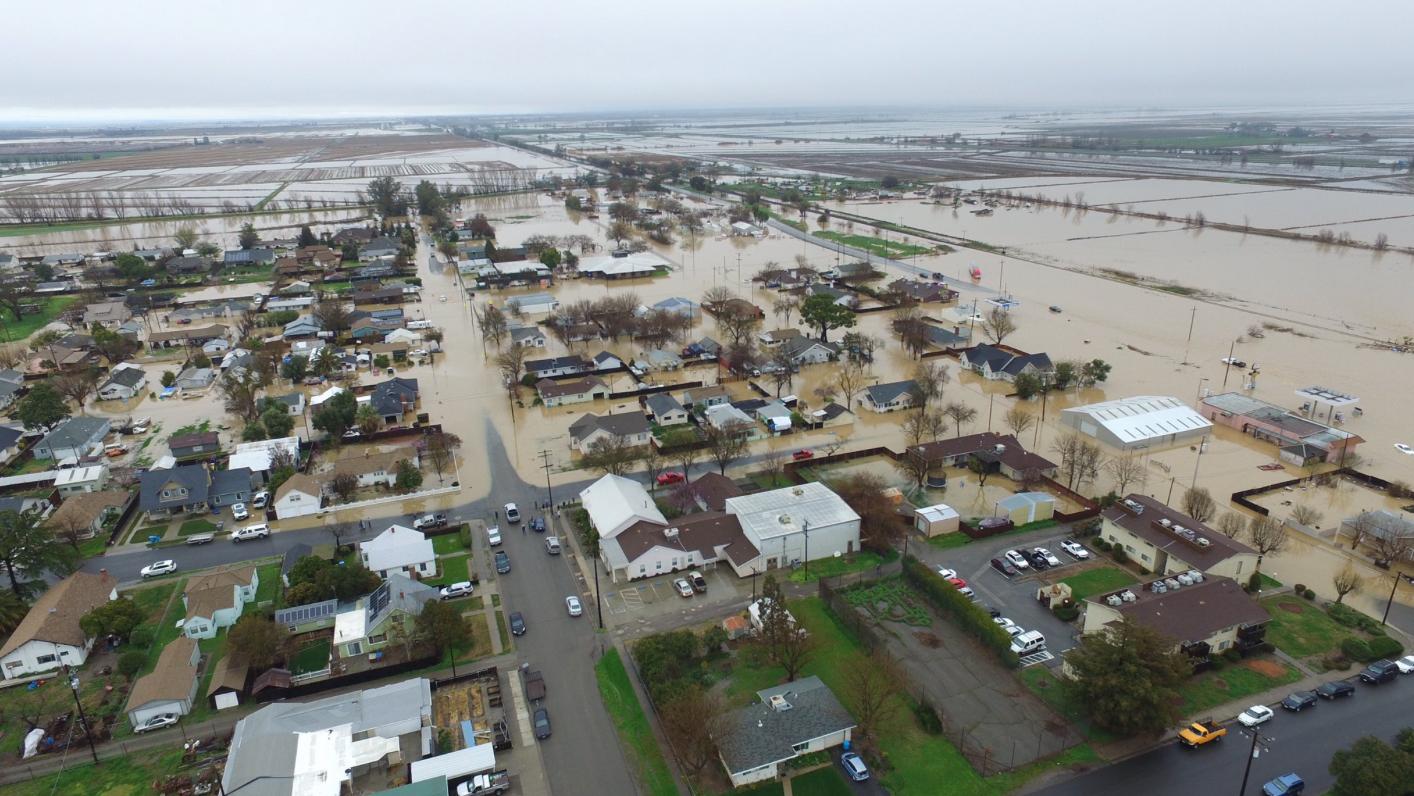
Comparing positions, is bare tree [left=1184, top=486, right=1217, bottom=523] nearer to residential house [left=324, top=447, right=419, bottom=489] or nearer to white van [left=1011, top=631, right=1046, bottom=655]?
white van [left=1011, top=631, right=1046, bottom=655]

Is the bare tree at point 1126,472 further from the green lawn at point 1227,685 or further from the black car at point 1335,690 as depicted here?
the black car at point 1335,690

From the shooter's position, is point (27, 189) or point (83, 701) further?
point (27, 189)

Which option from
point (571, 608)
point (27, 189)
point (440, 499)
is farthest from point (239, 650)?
point (27, 189)

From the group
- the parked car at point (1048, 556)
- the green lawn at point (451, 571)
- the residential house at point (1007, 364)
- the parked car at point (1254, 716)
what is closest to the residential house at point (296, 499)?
the green lawn at point (451, 571)

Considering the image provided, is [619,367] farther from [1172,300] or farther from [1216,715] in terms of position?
[1172,300]

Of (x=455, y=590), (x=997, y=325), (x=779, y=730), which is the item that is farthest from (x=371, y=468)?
(x=997, y=325)
